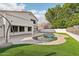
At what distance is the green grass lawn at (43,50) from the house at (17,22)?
0.20 metres

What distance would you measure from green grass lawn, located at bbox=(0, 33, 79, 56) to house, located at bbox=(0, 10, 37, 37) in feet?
0.65

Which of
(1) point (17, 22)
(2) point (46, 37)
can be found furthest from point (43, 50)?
(1) point (17, 22)

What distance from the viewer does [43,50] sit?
2732mm

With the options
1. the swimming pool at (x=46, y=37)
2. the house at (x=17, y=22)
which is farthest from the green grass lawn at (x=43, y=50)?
the house at (x=17, y=22)

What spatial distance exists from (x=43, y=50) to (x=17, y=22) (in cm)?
49

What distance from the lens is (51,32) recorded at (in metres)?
2.82

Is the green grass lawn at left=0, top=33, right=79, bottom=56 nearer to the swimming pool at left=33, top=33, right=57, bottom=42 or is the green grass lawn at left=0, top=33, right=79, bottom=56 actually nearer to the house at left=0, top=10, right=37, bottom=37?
the swimming pool at left=33, top=33, right=57, bottom=42

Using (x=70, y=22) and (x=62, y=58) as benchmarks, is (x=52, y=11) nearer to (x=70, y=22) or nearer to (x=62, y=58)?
(x=70, y=22)

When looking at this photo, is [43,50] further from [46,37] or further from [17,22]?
[17,22]

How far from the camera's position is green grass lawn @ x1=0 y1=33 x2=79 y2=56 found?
8.83 feet

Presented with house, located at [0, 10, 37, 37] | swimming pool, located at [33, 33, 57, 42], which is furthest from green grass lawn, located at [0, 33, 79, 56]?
house, located at [0, 10, 37, 37]

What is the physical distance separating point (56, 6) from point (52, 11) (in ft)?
0.27

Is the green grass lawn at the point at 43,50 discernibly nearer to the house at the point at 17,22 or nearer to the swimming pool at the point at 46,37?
the swimming pool at the point at 46,37

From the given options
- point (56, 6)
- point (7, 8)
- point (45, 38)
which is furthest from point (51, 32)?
point (7, 8)
